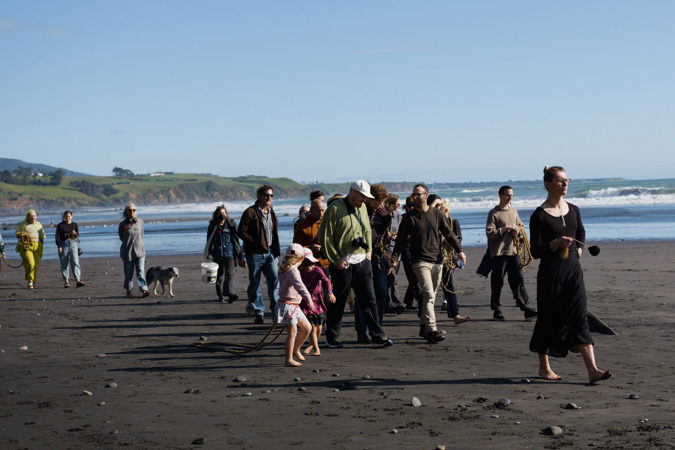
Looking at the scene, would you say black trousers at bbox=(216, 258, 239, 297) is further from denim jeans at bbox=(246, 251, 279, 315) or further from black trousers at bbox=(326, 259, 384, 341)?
black trousers at bbox=(326, 259, 384, 341)

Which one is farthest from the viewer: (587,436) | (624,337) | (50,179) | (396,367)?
(50,179)

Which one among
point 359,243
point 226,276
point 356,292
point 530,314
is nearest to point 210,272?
point 226,276

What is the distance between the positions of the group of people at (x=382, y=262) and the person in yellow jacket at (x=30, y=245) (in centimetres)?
618

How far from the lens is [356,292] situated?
31.3 ft

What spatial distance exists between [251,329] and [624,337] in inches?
203

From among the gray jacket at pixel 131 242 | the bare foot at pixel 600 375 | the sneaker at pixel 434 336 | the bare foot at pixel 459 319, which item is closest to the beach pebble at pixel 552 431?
Result: the bare foot at pixel 600 375

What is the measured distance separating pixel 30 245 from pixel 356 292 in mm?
11541

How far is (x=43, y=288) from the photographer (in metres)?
18.4

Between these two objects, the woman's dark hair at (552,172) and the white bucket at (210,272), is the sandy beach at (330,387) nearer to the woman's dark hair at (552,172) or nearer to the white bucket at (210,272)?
the woman's dark hair at (552,172)

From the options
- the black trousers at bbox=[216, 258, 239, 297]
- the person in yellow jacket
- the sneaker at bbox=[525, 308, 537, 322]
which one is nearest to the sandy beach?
the sneaker at bbox=[525, 308, 537, 322]

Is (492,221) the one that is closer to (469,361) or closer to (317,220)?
(317,220)

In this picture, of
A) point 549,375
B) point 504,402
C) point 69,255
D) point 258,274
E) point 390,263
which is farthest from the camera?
point 69,255

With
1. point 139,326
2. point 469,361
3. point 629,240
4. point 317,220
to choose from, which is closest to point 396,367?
point 469,361

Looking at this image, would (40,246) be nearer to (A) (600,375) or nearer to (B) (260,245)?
(B) (260,245)
